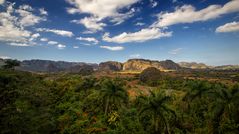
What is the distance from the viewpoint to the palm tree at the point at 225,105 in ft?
126

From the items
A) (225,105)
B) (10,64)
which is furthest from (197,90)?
(10,64)

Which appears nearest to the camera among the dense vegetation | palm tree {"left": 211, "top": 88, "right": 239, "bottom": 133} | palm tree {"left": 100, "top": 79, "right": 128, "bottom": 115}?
the dense vegetation

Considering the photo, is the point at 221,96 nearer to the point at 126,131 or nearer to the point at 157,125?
the point at 157,125

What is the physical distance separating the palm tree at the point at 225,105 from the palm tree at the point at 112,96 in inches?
669

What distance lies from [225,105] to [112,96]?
20.2m

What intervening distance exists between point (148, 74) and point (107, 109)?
84229 mm

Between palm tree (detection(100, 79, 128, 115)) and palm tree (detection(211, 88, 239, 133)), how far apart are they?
55.7 feet

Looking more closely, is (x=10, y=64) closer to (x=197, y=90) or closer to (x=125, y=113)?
(x=125, y=113)

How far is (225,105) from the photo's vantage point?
39125 mm

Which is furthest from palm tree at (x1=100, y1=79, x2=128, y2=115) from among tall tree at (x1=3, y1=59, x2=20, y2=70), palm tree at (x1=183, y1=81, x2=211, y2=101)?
tall tree at (x1=3, y1=59, x2=20, y2=70)

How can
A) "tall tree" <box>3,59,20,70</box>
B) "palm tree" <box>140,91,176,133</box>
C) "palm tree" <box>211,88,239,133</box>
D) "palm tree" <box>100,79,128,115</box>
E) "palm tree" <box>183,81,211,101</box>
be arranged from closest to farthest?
1. "palm tree" <box>140,91,176,133</box>
2. "palm tree" <box>211,88,239,133</box>
3. "palm tree" <box>100,79,128,115</box>
4. "palm tree" <box>183,81,211,101</box>
5. "tall tree" <box>3,59,20,70</box>

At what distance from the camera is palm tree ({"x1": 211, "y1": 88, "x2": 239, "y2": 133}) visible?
38.5 meters

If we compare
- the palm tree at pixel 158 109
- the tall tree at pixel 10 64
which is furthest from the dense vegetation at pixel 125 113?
the tall tree at pixel 10 64

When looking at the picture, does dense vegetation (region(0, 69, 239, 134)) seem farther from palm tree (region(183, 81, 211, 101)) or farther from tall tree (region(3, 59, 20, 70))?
tall tree (region(3, 59, 20, 70))
